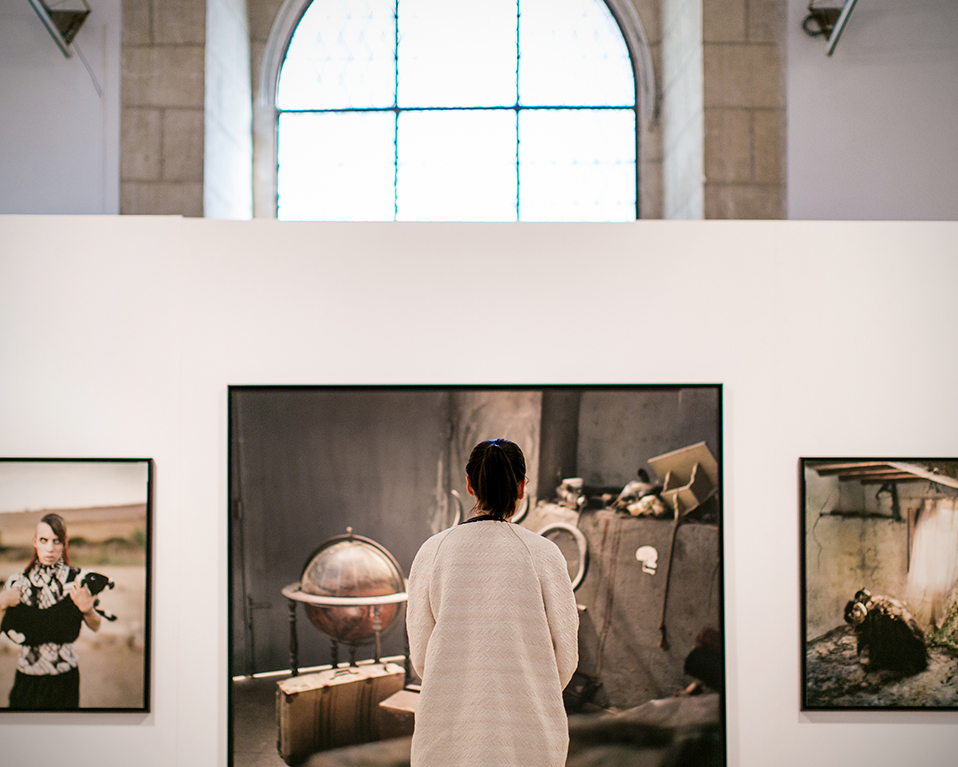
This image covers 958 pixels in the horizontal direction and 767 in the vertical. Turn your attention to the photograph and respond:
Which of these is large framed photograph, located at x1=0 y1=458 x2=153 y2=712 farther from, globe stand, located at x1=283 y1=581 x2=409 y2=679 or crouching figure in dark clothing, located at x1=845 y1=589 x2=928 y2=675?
crouching figure in dark clothing, located at x1=845 y1=589 x2=928 y2=675

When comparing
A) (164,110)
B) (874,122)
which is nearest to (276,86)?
(164,110)

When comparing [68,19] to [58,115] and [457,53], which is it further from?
[457,53]

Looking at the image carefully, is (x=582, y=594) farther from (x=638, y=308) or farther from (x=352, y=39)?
(x=352, y=39)

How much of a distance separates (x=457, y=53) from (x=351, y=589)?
12.5 ft

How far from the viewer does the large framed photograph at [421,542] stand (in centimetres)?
347

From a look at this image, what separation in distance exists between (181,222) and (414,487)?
6.00ft

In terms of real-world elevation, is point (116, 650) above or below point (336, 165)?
below

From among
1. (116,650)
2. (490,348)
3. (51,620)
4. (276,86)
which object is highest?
(276,86)

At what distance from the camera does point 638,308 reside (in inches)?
142

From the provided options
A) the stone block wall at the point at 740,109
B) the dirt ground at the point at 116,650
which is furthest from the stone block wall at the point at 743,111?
the dirt ground at the point at 116,650

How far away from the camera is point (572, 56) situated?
509 cm

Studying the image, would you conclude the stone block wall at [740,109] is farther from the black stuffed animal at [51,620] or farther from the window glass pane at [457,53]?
the black stuffed animal at [51,620]

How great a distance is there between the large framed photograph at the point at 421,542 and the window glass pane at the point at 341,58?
266 centimetres

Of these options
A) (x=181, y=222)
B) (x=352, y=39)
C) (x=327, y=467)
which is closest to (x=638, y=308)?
(x=327, y=467)
